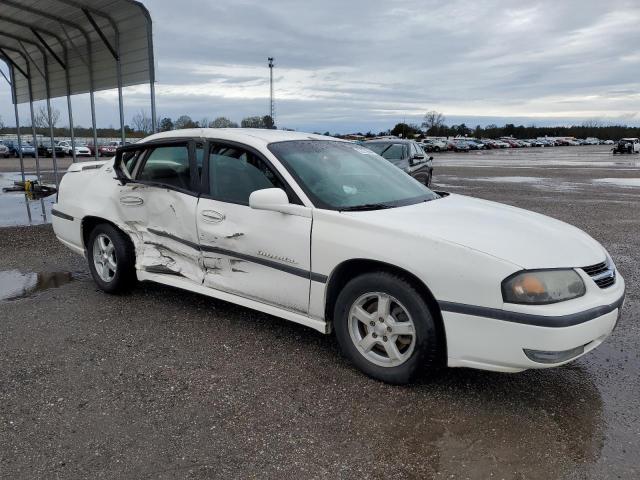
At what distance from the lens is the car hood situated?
10.0ft

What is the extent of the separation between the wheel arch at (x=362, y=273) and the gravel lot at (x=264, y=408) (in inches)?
17.7

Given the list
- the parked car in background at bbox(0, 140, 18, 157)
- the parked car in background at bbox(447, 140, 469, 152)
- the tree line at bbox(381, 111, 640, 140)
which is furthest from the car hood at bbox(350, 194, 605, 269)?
the tree line at bbox(381, 111, 640, 140)

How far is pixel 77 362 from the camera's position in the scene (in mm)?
3750

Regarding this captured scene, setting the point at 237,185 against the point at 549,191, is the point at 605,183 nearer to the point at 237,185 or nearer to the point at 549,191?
the point at 549,191

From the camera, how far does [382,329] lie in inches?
133

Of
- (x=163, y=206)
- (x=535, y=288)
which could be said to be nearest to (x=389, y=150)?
(x=163, y=206)

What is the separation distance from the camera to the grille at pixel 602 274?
3191 mm

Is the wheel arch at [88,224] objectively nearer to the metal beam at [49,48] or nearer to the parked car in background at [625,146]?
the metal beam at [49,48]

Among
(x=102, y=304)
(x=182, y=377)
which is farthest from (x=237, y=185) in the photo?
(x=102, y=304)

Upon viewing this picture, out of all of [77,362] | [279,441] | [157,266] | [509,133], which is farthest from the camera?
[509,133]

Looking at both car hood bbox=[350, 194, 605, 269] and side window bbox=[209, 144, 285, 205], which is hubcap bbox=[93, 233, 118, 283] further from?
car hood bbox=[350, 194, 605, 269]

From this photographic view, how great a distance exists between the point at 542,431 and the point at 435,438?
620mm

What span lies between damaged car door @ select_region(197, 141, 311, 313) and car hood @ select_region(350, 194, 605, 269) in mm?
548

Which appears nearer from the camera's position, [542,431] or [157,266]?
[542,431]
